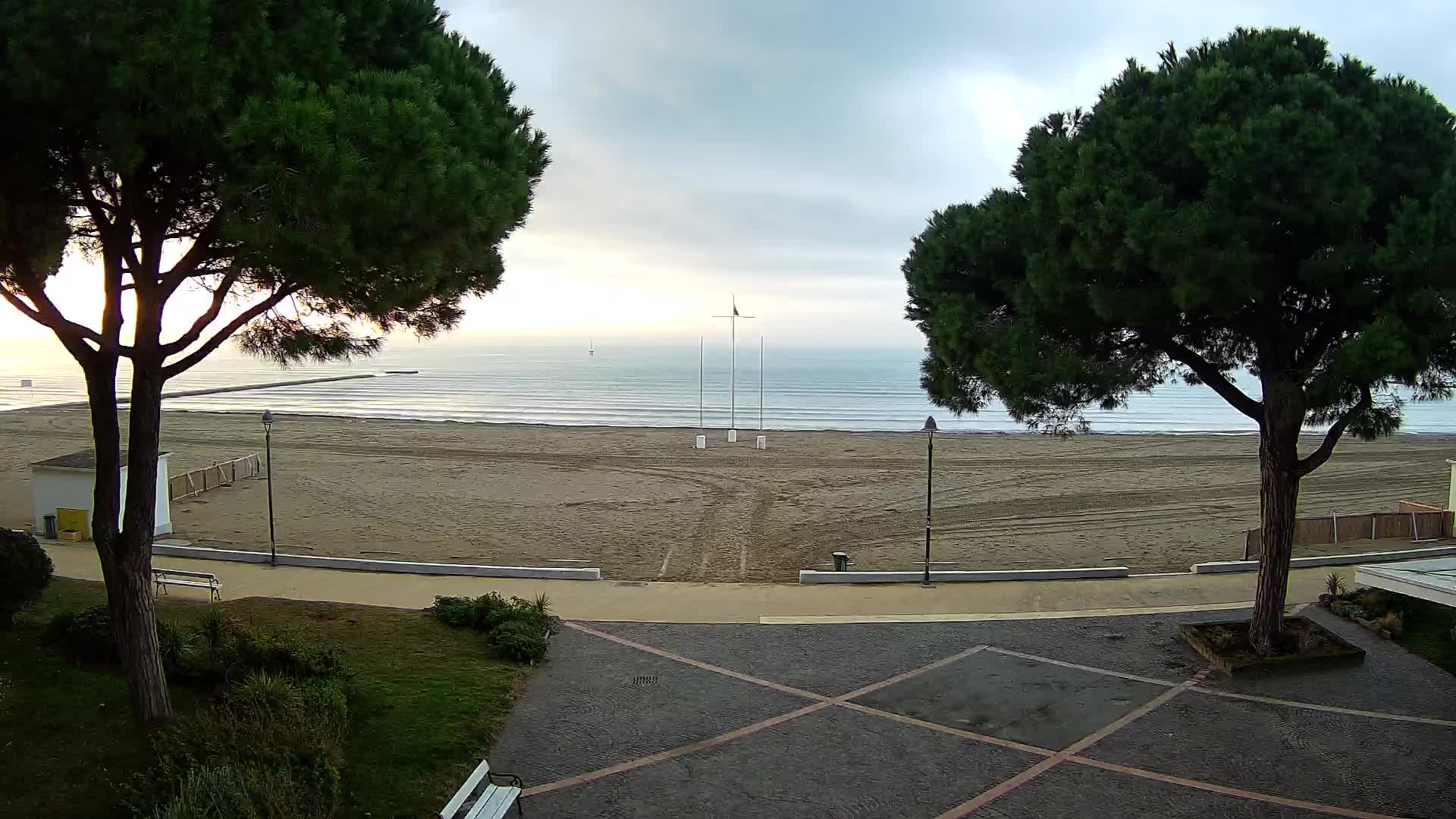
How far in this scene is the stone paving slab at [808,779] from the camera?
6.68 metres

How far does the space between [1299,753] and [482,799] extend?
7149 mm

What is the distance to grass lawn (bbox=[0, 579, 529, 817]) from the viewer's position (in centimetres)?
599

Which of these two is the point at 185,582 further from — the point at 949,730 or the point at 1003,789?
the point at 1003,789

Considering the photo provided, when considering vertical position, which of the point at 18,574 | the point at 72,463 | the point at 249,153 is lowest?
the point at 18,574

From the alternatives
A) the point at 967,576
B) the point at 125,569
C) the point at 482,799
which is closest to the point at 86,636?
the point at 125,569

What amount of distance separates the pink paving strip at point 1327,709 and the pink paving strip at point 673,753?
4268mm

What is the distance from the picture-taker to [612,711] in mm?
8555

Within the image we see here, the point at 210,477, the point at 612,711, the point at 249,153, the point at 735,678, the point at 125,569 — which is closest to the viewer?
the point at 249,153

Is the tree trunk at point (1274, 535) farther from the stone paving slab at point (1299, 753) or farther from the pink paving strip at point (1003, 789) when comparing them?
the pink paving strip at point (1003, 789)

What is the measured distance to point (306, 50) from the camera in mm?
5605

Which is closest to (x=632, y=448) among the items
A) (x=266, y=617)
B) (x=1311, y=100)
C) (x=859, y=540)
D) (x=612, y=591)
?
(x=859, y=540)

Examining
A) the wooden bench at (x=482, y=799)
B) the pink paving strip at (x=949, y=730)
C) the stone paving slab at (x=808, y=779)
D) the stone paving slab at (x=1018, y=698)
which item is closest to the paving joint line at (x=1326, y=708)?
the stone paving slab at (x=1018, y=698)

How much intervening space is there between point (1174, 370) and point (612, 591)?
868cm

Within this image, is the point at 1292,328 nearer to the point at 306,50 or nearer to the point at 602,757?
the point at 602,757
